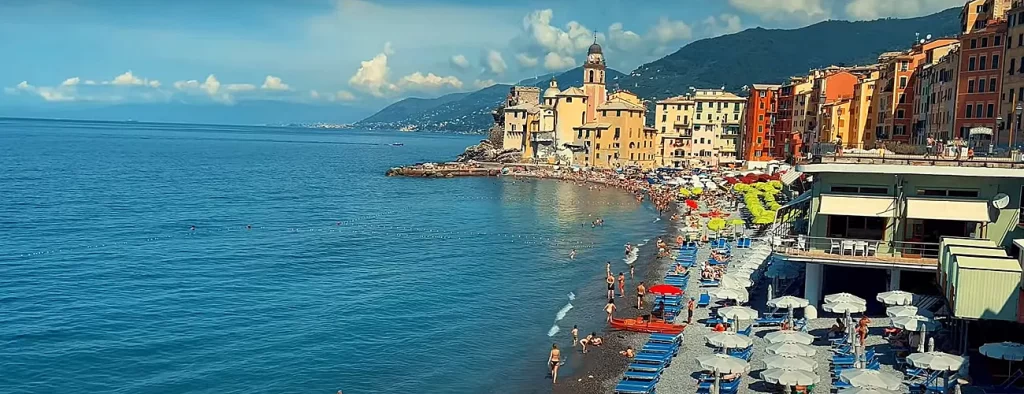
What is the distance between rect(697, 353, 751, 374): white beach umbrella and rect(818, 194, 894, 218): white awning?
327 inches

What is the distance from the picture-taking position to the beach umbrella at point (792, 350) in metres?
24.2

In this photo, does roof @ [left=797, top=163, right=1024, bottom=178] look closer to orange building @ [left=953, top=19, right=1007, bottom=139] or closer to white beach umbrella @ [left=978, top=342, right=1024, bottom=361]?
white beach umbrella @ [left=978, top=342, right=1024, bottom=361]

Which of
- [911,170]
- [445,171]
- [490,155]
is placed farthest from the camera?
[490,155]

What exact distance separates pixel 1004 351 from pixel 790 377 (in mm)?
5842

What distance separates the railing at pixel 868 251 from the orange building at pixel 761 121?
3188 inches

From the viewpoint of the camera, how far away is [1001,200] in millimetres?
28219

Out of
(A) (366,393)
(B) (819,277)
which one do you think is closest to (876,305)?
(B) (819,277)

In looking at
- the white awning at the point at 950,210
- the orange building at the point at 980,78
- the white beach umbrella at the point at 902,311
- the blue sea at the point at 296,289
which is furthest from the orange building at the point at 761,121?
the white beach umbrella at the point at 902,311

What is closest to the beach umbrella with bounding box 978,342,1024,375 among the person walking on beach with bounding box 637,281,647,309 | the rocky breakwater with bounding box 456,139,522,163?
the person walking on beach with bounding box 637,281,647,309

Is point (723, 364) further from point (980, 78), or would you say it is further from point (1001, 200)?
point (980, 78)

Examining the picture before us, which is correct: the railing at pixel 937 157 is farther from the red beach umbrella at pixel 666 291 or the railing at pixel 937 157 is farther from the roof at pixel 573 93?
the roof at pixel 573 93

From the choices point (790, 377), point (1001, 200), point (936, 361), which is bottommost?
point (790, 377)

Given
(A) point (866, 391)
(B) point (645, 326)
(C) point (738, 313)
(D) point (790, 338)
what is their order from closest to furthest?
(A) point (866, 391) → (D) point (790, 338) → (C) point (738, 313) → (B) point (645, 326)

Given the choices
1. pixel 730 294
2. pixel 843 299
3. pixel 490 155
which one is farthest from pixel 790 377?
pixel 490 155
